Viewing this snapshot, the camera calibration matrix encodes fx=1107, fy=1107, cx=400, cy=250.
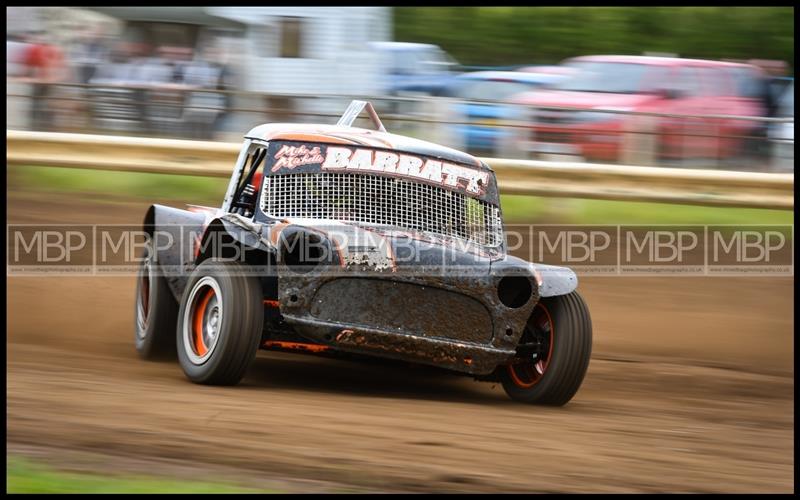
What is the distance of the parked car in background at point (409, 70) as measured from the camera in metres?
12.7

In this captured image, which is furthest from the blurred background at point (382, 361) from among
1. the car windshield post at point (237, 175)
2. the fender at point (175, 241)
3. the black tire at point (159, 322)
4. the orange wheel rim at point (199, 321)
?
the car windshield post at point (237, 175)

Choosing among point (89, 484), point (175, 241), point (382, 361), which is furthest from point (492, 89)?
point (89, 484)

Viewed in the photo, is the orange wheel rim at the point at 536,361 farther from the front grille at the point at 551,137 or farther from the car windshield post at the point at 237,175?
the front grille at the point at 551,137

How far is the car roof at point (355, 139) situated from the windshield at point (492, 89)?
5961 millimetres

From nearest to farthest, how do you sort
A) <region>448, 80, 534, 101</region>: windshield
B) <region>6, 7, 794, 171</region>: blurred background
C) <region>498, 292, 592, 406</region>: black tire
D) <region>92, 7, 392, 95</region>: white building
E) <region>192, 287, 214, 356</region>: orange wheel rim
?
1. <region>498, 292, 592, 406</region>: black tire
2. <region>192, 287, 214, 356</region>: orange wheel rim
3. <region>6, 7, 794, 171</region>: blurred background
4. <region>92, 7, 392, 95</region>: white building
5. <region>448, 80, 534, 101</region>: windshield

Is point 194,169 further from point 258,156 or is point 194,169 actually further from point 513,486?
point 513,486

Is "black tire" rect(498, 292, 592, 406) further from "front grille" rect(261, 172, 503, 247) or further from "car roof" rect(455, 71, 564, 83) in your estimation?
"car roof" rect(455, 71, 564, 83)

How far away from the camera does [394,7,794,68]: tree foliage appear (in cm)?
1839

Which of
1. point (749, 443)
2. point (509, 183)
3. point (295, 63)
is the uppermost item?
point (295, 63)

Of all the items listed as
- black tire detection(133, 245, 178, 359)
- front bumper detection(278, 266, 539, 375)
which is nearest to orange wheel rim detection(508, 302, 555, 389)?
front bumper detection(278, 266, 539, 375)

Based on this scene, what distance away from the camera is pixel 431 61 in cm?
1397

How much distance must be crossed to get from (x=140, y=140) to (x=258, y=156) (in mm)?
4721

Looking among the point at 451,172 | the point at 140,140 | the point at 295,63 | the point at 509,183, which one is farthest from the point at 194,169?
the point at 451,172

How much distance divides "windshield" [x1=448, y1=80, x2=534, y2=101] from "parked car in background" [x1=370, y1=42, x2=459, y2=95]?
A: 0.36 metres
